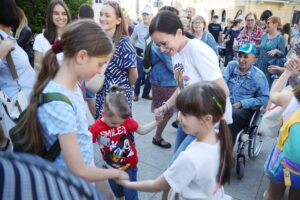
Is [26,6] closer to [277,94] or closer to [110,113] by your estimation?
[110,113]

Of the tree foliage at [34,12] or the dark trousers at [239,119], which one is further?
the tree foliage at [34,12]

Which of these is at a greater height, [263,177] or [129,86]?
[129,86]

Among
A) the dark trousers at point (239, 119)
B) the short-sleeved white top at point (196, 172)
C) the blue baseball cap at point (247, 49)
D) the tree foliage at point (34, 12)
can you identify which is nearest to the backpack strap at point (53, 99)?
the short-sleeved white top at point (196, 172)

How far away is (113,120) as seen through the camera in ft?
5.80

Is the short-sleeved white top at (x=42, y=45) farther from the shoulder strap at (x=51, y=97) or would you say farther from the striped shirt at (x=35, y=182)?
the striped shirt at (x=35, y=182)

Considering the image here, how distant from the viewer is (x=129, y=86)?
2.57 metres

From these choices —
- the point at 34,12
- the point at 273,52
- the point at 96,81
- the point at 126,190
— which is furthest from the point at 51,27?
the point at 34,12

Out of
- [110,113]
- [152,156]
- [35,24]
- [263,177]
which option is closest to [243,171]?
[263,177]

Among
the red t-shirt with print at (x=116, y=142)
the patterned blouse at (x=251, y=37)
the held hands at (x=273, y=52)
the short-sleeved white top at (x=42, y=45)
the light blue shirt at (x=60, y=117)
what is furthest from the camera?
the patterned blouse at (x=251, y=37)

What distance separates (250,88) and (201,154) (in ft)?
6.58

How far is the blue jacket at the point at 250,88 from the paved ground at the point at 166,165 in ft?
2.77

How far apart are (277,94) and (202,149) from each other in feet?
3.56

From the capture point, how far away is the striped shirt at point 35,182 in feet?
1.46

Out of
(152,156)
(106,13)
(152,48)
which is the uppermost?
(106,13)
